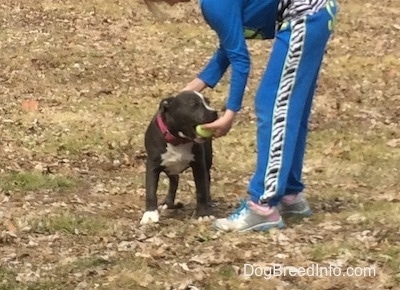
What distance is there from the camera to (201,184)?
273 inches

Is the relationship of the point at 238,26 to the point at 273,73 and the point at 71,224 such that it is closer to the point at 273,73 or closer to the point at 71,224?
the point at 273,73

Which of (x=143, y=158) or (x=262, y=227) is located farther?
(x=143, y=158)

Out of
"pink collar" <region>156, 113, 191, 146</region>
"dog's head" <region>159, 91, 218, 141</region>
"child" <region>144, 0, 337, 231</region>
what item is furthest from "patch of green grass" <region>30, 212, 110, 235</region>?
"child" <region>144, 0, 337, 231</region>

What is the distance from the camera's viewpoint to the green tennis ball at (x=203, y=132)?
6.35 m

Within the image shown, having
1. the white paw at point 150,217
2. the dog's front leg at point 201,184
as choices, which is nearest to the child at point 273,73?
the dog's front leg at point 201,184

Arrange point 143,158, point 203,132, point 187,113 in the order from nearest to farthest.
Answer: point 203,132 → point 187,113 → point 143,158

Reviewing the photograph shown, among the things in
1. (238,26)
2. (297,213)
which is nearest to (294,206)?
(297,213)

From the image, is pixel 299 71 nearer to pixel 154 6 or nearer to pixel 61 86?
pixel 154 6

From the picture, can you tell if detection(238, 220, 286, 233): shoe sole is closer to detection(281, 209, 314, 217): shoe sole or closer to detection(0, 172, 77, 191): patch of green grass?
detection(281, 209, 314, 217): shoe sole

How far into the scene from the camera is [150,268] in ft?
18.2

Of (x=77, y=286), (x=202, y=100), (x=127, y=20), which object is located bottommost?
(x=127, y=20)

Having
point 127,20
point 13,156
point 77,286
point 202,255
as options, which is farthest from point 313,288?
point 127,20

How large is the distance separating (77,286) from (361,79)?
28.8ft

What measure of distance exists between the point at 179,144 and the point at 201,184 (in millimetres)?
378
